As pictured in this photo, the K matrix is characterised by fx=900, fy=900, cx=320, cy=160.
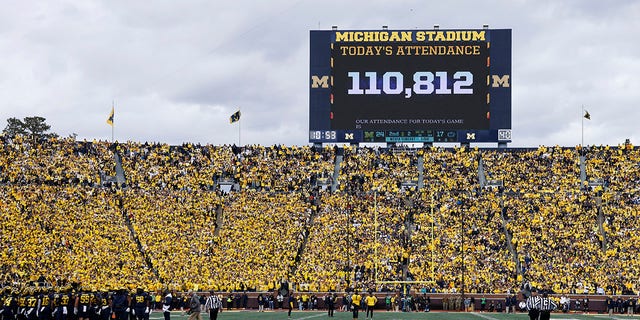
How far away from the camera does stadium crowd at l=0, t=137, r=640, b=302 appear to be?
144ft

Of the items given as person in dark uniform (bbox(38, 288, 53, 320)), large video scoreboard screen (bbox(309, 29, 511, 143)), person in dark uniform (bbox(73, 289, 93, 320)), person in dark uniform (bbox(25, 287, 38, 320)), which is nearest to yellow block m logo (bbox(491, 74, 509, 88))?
large video scoreboard screen (bbox(309, 29, 511, 143))

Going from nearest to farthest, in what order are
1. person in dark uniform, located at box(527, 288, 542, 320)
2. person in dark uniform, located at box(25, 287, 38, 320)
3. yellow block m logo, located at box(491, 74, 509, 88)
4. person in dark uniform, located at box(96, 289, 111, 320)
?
person in dark uniform, located at box(527, 288, 542, 320) → person in dark uniform, located at box(25, 287, 38, 320) → person in dark uniform, located at box(96, 289, 111, 320) → yellow block m logo, located at box(491, 74, 509, 88)

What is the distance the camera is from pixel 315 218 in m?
48.9

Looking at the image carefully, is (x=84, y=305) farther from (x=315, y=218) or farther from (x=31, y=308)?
(x=315, y=218)

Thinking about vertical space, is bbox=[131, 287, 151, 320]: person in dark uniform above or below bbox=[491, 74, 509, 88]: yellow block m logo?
below

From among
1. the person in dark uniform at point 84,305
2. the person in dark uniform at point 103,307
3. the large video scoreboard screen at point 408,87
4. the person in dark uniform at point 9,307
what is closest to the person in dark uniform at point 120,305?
the person in dark uniform at point 103,307

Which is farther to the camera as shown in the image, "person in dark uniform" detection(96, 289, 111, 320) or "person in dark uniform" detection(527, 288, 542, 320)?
"person in dark uniform" detection(96, 289, 111, 320)

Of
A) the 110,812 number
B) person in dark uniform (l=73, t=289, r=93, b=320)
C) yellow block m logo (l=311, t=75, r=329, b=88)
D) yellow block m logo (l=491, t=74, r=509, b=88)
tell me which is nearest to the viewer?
person in dark uniform (l=73, t=289, r=93, b=320)

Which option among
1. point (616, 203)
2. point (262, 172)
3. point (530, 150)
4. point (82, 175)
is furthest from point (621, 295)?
point (82, 175)

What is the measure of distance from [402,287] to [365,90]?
12560 millimetres

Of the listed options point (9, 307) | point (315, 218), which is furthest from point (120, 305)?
point (315, 218)

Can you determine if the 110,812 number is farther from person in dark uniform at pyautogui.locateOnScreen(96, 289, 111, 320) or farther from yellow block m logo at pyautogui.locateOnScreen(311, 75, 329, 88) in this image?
person in dark uniform at pyautogui.locateOnScreen(96, 289, 111, 320)

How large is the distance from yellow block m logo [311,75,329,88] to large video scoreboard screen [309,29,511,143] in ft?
0.19

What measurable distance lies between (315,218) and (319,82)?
25.6 feet
